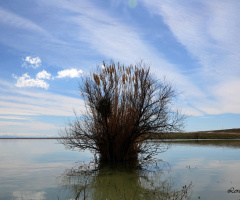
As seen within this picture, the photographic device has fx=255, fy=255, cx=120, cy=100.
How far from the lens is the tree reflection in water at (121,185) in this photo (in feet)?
21.9

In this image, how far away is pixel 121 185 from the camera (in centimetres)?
808

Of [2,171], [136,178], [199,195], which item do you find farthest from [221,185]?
[2,171]

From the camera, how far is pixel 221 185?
7797 mm

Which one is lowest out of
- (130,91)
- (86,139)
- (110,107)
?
(86,139)

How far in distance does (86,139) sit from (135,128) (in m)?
2.71

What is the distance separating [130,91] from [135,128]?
7.23ft

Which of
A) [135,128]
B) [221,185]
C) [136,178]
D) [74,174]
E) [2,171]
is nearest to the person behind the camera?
[221,185]

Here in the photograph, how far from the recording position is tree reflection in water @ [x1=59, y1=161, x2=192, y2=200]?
21.9 ft

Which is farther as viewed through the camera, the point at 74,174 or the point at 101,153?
the point at 101,153

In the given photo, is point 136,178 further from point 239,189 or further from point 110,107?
point 110,107

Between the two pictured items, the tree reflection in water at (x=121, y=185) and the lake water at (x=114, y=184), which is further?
the lake water at (x=114, y=184)

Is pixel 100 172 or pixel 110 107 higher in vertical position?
pixel 110 107

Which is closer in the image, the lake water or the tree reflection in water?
the tree reflection in water

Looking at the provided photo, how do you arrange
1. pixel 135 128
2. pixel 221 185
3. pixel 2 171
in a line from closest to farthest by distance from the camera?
pixel 221 185
pixel 2 171
pixel 135 128
